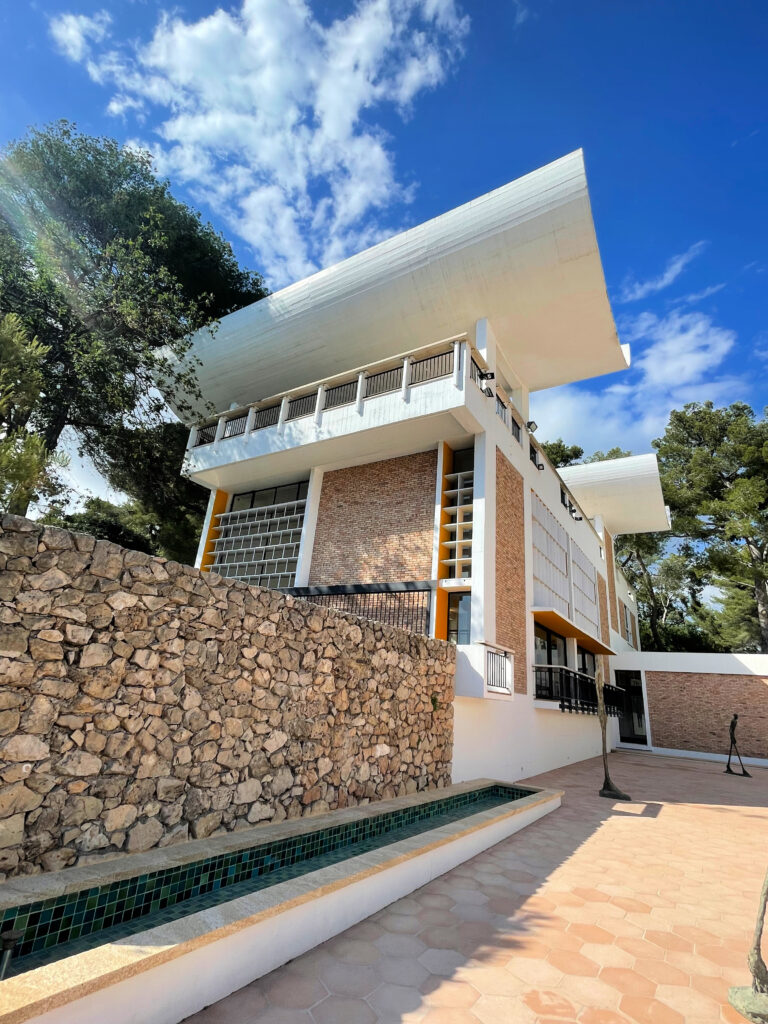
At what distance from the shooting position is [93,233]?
11695 mm

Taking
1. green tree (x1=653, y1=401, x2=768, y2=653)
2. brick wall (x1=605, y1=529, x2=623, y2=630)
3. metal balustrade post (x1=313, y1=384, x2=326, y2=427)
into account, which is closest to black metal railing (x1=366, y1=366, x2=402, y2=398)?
metal balustrade post (x1=313, y1=384, x2=326, y2=427)

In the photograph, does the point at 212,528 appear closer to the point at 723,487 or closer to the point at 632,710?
the point at 632,710

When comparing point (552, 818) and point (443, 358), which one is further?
point (443, 358)

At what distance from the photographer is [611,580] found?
20.9 meters

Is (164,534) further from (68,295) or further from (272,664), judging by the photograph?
(272,664)

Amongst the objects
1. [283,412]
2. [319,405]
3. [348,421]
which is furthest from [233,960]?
[283,412]

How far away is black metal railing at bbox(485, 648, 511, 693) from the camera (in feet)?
25.8

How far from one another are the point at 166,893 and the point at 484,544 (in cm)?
690

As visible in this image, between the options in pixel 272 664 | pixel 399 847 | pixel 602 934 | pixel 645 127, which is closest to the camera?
pixel 602 934

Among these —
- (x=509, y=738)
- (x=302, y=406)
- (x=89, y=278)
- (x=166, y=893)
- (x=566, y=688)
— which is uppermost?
(x=89, y=278)

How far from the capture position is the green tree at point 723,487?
20.3 m

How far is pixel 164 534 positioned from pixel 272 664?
45.0 feet

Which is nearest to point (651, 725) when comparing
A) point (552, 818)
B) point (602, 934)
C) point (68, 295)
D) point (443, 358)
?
point (552, 818)

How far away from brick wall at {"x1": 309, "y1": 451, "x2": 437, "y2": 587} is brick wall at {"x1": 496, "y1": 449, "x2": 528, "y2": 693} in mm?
1413
